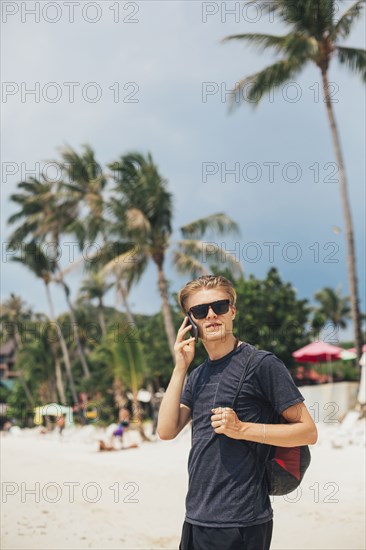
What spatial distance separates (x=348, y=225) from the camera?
2023cm

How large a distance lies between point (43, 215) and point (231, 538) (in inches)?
1530

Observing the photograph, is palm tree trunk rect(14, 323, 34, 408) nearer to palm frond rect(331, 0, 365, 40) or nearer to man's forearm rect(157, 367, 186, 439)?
palm frond rect(331, 0, 365, 40)

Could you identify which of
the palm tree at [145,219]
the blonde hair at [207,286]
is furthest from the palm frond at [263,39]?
the blonde hair at [207,286]

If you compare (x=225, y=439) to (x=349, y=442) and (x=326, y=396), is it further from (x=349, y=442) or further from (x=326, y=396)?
(x=326, y=396)

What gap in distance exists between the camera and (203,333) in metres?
2.60

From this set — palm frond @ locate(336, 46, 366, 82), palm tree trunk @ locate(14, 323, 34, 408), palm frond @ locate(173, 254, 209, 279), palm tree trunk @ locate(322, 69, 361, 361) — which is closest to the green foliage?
palm frond @ locate(173, 254, 209, 279)

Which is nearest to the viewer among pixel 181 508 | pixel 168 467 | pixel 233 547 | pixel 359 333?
pixel 233 547

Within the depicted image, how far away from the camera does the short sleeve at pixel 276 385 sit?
235cm

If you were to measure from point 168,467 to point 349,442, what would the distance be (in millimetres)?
4129

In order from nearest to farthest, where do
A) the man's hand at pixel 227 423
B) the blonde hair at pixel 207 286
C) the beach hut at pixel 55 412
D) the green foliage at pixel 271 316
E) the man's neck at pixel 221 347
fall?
the man's hand at pixel 227 423
the man's neck at pixel 221 347
the blonde hair at pixel 207 286
the green foliage at pixel 271 316
the beach hut at pixel 55 412

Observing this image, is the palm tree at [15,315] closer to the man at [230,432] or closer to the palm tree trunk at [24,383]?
the palm tree trunk at [24,383]

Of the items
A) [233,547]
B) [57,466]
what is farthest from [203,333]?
[57,466]

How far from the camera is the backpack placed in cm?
238

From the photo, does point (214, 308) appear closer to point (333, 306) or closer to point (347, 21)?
point (347, 21)
